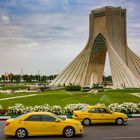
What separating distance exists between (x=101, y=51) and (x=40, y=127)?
2864 inches

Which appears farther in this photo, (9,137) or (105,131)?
(105,131)

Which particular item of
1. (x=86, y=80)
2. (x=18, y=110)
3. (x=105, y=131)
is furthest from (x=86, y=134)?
(x=86, y=80)

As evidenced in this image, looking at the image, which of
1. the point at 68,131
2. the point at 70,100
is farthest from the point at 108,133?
the point at 70,100

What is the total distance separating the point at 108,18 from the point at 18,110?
5983cm

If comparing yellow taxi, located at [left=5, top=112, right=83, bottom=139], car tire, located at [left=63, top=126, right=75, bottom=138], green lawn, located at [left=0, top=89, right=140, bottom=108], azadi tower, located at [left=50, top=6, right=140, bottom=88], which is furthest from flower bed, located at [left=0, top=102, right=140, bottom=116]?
azadi tower, located at [left=50, top=6, right=140, bottom=88]

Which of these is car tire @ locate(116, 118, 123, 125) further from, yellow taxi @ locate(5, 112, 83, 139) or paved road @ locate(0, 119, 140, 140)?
yellow taxi @ locate(5, 112, 83, 139)

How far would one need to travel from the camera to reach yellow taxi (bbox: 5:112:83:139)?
16.0 m

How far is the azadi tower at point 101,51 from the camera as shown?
7844 cm

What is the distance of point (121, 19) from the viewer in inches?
3287

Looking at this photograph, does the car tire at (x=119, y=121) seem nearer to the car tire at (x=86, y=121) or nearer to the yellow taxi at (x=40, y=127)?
the car tire at (x=86, y=121)

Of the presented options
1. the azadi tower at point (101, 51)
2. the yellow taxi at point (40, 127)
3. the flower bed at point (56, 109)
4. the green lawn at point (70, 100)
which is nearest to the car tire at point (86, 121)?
the yellow taxi at point (40, 127)

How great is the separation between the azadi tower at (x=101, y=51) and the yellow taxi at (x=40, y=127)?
58.4 meters

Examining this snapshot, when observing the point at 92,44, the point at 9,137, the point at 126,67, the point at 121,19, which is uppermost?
the point at 121,19

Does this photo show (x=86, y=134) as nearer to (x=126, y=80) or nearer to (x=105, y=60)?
(x=126, y=80)
